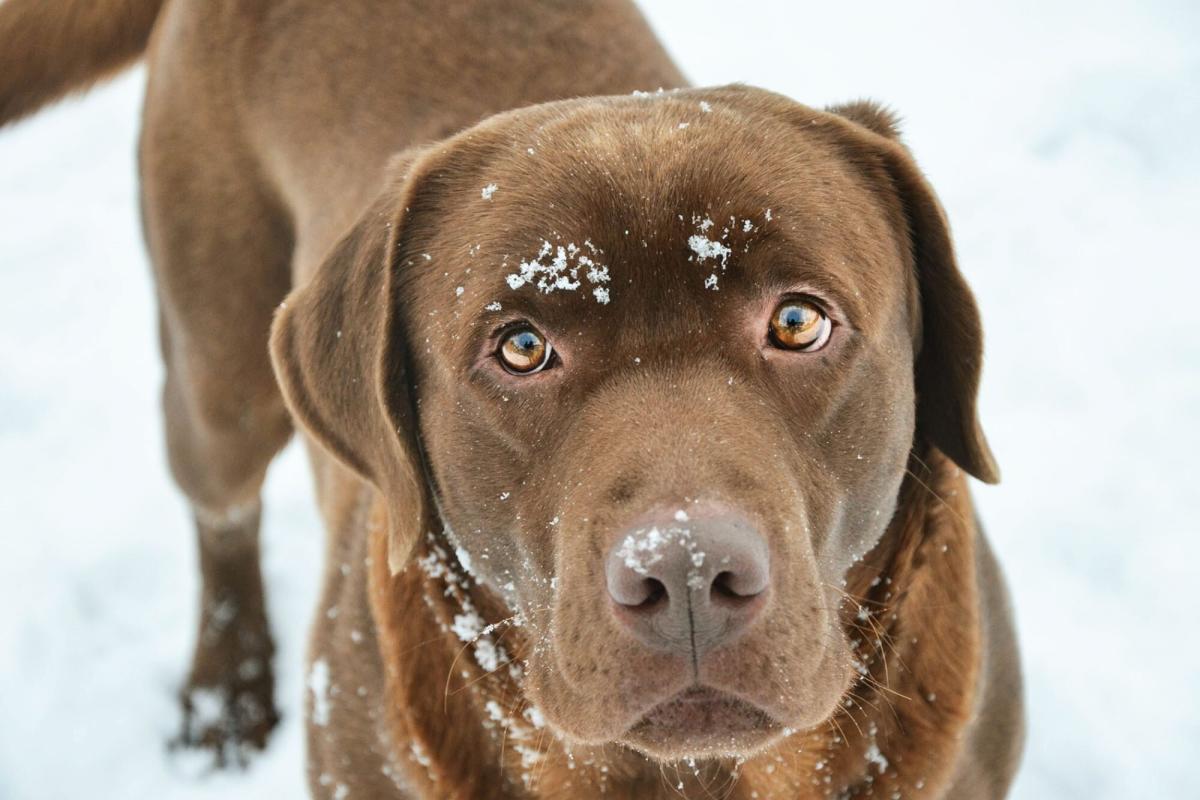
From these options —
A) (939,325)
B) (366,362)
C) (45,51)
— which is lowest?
(45,51)

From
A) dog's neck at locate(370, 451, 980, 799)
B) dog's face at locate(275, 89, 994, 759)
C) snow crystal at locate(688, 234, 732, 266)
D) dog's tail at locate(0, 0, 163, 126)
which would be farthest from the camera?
dog's tail at locate(0, 0, 163, 126)

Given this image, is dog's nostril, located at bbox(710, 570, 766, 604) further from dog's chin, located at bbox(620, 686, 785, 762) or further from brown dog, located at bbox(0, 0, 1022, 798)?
dog's chin, located at bbox(620, 686, 785, 762)

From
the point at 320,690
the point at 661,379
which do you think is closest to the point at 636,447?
the point at 661,379

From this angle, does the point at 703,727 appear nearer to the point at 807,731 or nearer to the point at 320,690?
the point at 807,731

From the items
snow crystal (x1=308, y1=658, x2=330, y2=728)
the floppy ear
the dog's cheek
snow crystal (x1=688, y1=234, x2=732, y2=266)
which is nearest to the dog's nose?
the dog's cheek

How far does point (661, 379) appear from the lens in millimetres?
2006

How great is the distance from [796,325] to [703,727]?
0.63 meters

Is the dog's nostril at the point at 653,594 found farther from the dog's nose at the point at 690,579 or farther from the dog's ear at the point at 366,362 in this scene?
the dog's ear at the point at 366,362

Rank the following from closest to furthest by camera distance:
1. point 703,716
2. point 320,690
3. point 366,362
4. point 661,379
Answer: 1. point 703,716
2. point 661,379
3. point 366,362
4. point 320,690

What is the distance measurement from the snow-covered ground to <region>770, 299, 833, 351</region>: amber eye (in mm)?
2102

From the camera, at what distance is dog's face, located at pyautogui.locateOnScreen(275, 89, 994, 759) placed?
1.85m

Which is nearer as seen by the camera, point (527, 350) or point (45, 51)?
point (527, 350)

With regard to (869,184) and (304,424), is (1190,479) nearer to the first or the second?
(869,184)

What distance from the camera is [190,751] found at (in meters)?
4.12
